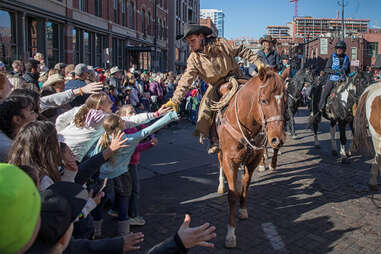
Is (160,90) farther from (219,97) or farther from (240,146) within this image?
(240,146)

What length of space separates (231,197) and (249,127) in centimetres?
96

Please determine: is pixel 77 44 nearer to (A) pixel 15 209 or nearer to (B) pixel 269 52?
(B) pixel 269 52

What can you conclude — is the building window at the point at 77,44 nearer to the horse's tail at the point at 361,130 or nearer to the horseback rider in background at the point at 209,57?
the horseback rider in background at the point at 209,57

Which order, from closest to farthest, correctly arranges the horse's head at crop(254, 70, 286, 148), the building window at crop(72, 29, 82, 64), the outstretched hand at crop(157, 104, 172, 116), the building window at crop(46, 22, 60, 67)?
the horse's head at crop(254, 70, 286, 148) → the outstretched hand at crop(157, 104, 172, 116) → the building window at crop(46, 22, 60, 67) → the building window at crop(72, 29, 82, 64)

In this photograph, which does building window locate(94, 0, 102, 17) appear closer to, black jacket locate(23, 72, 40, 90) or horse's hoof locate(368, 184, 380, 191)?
black jacket locate(23, 72, 40, 90)

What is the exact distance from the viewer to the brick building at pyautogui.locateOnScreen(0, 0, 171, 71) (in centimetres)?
1446

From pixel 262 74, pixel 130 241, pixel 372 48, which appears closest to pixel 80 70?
pixel 262 74

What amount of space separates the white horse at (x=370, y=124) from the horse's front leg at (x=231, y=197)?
9.15 feet

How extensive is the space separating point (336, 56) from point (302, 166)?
3.46 meters

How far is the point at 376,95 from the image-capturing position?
5.60 metres

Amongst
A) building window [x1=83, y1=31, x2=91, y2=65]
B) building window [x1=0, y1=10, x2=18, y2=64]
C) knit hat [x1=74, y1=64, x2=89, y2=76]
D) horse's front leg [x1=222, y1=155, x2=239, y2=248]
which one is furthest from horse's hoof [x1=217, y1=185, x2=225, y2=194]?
building window [x1=83, y1=31, x2=91, y2=65]

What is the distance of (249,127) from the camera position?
14.4ft

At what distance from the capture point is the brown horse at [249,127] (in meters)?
3.90

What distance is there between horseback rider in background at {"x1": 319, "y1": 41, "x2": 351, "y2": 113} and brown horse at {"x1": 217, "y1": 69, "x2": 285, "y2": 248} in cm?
542
